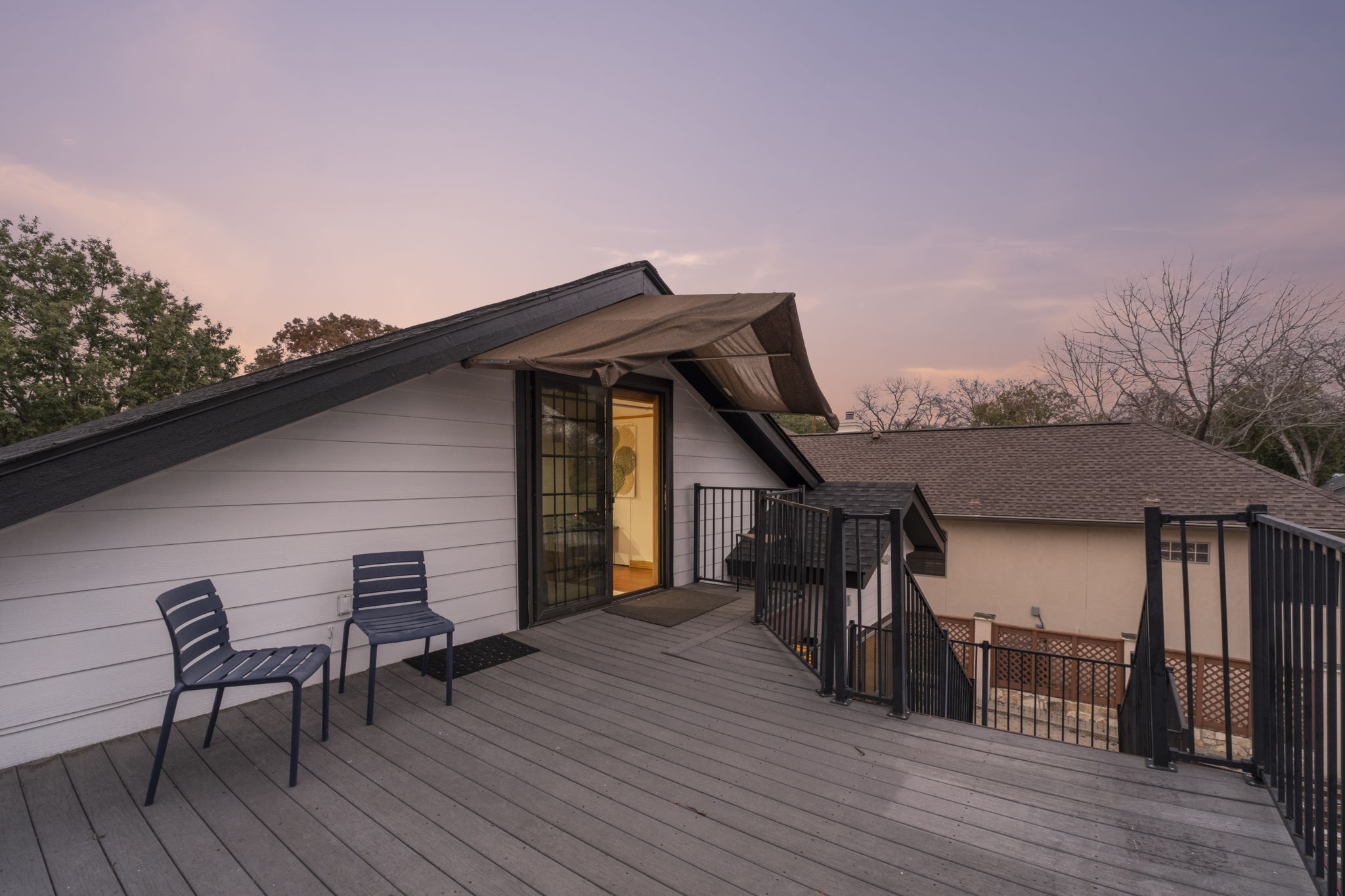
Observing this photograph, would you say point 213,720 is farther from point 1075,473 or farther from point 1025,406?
point 1025,406

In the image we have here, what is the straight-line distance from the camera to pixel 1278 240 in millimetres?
13625

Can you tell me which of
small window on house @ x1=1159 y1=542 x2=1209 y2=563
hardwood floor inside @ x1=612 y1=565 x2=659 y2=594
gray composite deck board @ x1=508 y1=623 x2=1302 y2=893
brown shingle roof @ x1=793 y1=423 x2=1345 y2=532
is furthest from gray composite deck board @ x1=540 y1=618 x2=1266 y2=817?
small window on house @ x1=1159 y1=542 x2=1209 y2=563

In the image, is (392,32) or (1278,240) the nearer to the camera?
(392,32)

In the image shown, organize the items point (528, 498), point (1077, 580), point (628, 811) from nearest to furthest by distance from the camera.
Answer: point (628, 811) < point (528, 498) < point (1077, 580)

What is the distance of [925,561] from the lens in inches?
361

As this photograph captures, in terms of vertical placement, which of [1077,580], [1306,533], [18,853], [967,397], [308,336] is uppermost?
[308,336]

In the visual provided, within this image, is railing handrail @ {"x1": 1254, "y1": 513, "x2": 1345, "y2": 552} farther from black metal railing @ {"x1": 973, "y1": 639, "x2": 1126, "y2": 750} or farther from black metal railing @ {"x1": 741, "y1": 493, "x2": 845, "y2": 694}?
black metal railing @ {"x1": 973, "y1": 639, "x2": 1126, "y2": 750}

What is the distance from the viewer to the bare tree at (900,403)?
27.8 meters

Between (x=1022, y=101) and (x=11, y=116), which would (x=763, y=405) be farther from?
(x=11, y=116)

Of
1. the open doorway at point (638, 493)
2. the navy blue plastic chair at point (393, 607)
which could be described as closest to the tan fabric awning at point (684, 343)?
the open doorway at point (638, 493)

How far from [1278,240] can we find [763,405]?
16.7 metres

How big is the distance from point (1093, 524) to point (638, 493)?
932 centimetres

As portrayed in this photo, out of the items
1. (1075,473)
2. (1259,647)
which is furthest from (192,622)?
(1075,473)

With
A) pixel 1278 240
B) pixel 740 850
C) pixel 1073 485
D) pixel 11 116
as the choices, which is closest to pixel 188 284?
pixel 11 116
